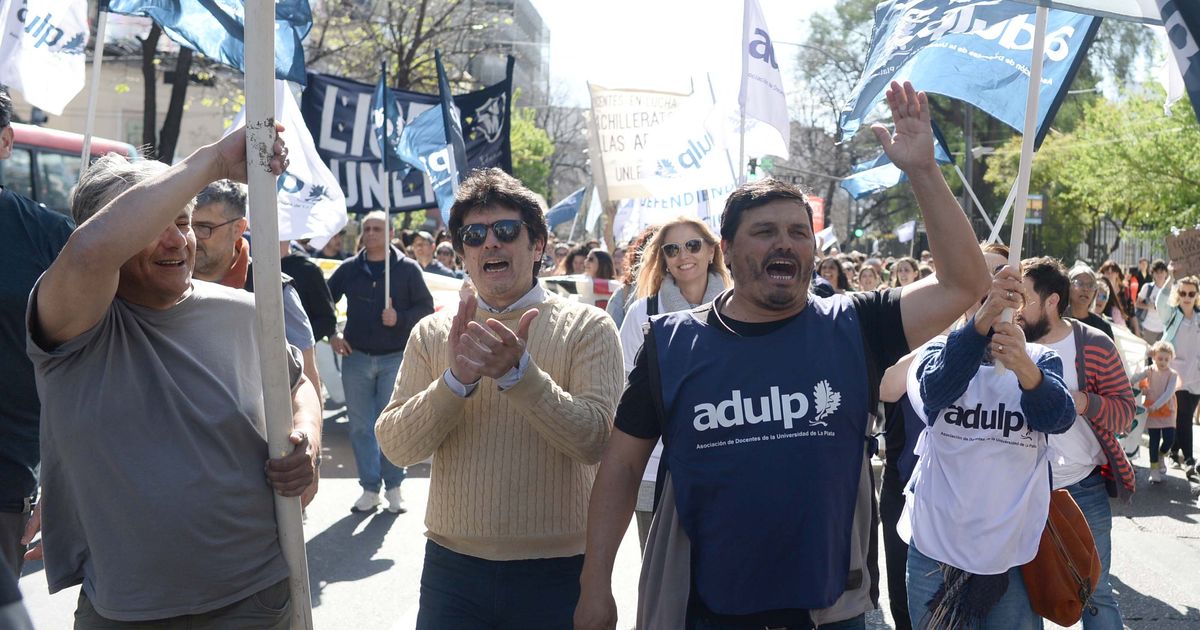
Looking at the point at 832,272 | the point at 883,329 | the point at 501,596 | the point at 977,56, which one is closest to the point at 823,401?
the point at 883,329

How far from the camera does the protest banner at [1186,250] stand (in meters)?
6.13

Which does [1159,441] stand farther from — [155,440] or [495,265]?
[155,440]

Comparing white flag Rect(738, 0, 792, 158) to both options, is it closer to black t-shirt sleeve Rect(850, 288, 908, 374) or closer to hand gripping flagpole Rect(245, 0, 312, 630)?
black t-shirt sleeve Rect(850, 288, 908, 374)

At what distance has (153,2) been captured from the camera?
5895 millimetres

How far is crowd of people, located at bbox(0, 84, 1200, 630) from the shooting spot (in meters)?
2.71

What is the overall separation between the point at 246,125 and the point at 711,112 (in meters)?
9.64

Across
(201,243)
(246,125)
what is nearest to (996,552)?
(246,125)

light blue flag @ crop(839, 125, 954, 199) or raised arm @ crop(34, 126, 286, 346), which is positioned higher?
light blue flag @ crop(839, 125, 954, 199)

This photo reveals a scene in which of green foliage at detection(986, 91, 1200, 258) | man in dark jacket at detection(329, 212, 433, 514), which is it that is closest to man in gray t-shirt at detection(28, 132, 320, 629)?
man in dark jacket at detection(329, 212, 433, 514)

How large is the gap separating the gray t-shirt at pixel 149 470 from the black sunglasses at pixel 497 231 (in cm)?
84

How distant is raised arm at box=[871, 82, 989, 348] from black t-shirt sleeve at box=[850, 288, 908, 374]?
94 mm

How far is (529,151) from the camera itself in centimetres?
4997

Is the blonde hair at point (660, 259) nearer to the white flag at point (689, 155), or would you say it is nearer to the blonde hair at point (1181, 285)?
the white flag at point (689, 155)

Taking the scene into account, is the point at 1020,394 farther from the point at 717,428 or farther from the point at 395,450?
the point at 395,450
